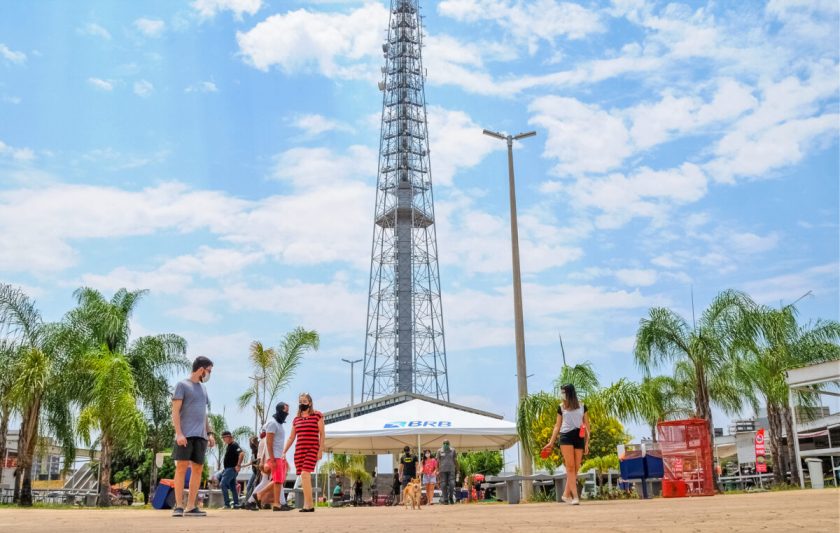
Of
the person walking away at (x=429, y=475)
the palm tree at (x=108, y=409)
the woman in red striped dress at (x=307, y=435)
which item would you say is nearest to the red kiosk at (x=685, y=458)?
the person walking away at (x=429, y=475)

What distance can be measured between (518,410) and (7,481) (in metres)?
29.6

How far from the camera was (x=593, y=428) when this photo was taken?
22.5 meters

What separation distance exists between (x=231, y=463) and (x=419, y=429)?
5465 millimetres

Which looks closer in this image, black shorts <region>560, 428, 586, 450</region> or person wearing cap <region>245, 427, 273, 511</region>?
black shorts <region>560, 428, 586, 450</region>

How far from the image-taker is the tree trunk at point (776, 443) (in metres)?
24.5

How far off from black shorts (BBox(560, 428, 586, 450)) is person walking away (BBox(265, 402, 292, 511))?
4114 mm

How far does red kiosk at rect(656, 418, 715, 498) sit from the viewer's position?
16.5 meters

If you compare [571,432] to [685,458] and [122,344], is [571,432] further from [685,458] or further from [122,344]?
[122,344]

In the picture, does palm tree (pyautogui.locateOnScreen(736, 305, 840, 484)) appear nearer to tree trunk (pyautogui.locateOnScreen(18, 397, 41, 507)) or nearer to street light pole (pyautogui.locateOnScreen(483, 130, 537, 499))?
street light pole (pyautogui.locateOnScreen(483, 130, 537, 499))

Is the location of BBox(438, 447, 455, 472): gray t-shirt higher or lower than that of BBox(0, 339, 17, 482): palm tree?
lower

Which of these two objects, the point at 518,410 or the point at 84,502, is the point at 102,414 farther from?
the point at 518,410

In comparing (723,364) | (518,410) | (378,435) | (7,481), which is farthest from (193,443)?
(7,481)

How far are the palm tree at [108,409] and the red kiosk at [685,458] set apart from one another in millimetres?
15040

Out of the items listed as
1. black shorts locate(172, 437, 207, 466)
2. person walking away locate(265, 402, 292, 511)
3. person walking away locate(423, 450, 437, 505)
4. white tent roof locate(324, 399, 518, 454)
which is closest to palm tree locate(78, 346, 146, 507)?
white tent roof locate(324, 399, 518, 454)
